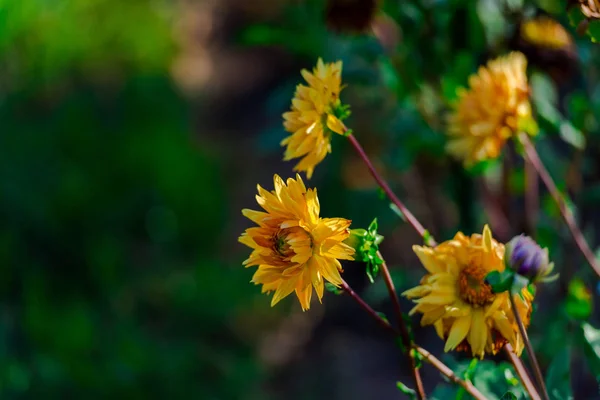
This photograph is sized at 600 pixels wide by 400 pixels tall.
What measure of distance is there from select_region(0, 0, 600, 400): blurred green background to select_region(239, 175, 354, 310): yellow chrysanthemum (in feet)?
0.64

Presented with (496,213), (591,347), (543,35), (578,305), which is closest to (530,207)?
(496,213)

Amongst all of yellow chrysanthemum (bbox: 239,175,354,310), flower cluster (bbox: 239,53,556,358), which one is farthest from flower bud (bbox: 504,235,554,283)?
yellow chrysanthemum (bbox: 239,175,354,310)

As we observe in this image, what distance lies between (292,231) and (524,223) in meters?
0.68

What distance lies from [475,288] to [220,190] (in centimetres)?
139

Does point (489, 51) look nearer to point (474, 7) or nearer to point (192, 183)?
point (474, 7)

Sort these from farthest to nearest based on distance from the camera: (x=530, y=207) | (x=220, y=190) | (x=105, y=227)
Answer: (x=220, y=190)
(x=105, y=227)
(x=530, y=207)

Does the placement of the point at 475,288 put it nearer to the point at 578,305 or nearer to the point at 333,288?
the point at 333,288

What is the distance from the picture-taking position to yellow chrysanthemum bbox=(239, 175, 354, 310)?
1.66 feet

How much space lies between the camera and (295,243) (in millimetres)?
500

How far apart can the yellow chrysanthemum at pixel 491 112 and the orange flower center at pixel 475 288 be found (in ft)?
0.62

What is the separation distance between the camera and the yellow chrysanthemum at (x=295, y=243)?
1.66 ft

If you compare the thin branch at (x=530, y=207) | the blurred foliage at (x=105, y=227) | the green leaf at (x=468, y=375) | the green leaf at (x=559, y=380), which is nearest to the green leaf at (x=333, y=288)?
the green leaf at (x=468, y=375)

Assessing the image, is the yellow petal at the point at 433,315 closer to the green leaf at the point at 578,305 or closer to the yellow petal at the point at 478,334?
the yellow petal at the point at 478,334

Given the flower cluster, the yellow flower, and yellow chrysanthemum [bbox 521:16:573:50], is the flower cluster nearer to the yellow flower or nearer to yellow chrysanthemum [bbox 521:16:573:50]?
the yellow flower
